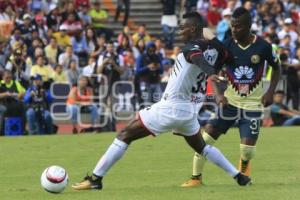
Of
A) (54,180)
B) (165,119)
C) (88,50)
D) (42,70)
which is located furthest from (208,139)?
(88,50)

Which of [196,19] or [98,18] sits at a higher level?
[196,19]

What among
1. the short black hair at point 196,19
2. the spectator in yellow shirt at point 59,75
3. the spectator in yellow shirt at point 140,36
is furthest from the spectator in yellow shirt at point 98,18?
the short black hair at point 196,19

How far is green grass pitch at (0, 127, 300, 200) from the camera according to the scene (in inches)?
419

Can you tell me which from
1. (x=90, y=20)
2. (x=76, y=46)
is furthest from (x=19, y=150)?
(x=90, y=20)

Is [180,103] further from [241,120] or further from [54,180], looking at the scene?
[54,180]

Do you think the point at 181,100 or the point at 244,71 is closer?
the point at 181,100

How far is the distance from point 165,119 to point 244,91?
1.57 metres

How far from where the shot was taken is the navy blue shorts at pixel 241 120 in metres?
11.6

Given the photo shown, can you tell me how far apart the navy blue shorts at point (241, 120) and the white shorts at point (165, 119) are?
1.12 m

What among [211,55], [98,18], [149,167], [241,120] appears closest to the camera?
[211,55]

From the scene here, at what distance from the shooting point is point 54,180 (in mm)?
10617

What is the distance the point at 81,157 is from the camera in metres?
15.8

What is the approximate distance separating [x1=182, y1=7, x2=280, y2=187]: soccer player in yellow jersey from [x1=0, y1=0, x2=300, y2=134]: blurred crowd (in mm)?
9930

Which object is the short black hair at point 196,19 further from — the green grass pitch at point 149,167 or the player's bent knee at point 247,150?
the green grass pitch at point 149,167
